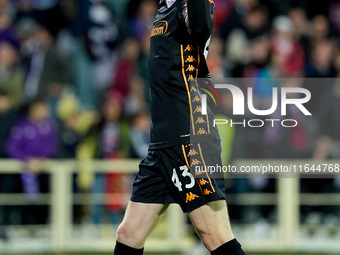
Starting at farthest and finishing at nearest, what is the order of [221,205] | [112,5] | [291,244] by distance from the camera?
[112,5] → [291,244] → [221,205]

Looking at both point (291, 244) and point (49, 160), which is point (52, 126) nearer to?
point (49, 160)

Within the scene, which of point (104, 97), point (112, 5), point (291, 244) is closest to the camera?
point (291, 244)

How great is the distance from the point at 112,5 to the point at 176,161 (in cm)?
816

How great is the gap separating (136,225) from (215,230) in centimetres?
47

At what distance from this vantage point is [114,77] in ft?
38.6

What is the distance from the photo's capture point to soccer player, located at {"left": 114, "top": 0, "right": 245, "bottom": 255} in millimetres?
4727

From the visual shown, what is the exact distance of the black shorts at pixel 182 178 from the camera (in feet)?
15.5

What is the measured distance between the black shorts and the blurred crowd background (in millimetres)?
3596

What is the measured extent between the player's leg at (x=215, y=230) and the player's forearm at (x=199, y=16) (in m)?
0.97

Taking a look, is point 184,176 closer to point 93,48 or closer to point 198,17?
point 198,17

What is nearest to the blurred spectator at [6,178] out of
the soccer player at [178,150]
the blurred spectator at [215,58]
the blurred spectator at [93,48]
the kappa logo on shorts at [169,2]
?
the blurred spectator at [93,48]

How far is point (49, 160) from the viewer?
9992 mm

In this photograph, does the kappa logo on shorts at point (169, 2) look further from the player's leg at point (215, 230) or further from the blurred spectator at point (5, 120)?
the blurred spectator at point (5, 120)

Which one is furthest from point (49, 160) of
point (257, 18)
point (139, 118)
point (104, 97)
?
point (257, 18)
